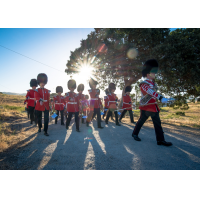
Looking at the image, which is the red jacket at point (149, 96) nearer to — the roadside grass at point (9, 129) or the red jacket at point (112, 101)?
the red jacket at point (112, 101)

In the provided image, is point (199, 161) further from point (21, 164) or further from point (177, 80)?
point (177, 80)

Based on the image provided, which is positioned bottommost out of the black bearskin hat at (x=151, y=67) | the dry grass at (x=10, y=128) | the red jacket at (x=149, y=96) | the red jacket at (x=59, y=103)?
the dry grass at (x=10, y=128)

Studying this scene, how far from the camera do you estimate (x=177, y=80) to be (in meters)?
7.01

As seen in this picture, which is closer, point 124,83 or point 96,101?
point 96,101

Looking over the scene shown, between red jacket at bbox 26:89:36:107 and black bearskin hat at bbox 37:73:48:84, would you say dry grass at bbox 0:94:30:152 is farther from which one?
black bearskin hat at bbox 37:73:48:84

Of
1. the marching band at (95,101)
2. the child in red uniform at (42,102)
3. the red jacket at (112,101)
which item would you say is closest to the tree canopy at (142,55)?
the marching band at (95,101)

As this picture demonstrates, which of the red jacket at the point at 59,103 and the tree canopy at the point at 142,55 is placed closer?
the tree canopy at the point at 142,55

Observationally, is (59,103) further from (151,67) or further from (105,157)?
(151,67)

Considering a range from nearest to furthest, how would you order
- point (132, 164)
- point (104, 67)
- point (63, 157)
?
1. point (132, 164)
2. point (63, 157)
3. point (104, 67)

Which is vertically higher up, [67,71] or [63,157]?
[67,71]

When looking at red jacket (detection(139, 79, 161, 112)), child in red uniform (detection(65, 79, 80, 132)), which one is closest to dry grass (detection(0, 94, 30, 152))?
child in red uniform (detection(65, 79, 80, 132))

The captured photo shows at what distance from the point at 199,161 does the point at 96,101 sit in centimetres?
451

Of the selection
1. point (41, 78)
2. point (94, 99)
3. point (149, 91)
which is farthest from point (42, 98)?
point (149, 91)

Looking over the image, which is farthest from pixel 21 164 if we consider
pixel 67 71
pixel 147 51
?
pixel 67 71
